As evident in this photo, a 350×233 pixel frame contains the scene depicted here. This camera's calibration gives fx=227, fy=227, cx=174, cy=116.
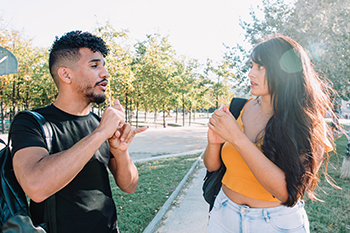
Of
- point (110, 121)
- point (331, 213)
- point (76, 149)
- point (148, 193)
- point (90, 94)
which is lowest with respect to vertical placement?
point (148, 193)

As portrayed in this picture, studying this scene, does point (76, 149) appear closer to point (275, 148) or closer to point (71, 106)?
point (71, 106)

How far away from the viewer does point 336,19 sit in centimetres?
790

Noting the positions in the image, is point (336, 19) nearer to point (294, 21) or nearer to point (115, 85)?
point (294, 21)

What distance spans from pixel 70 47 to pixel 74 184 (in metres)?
1.07

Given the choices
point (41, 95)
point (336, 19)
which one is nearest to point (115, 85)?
point (41, 95)

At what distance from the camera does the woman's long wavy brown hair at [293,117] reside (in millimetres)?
1623

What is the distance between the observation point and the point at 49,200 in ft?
4.74

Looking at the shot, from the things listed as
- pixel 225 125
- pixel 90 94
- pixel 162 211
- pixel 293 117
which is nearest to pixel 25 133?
pixel 90 94

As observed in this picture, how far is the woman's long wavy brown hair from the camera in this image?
5.32 feet

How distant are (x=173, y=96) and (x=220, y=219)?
1865 centimetres

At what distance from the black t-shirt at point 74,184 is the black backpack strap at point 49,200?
0.03 meters

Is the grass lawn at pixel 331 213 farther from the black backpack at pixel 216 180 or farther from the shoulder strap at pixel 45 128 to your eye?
the shoulder strap at pixel 45 128

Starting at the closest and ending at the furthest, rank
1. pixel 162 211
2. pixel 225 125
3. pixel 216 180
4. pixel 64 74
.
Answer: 1. pixel 225 125
2. pixel 64 74
3. pixel 216 180
4. pixel 162 211

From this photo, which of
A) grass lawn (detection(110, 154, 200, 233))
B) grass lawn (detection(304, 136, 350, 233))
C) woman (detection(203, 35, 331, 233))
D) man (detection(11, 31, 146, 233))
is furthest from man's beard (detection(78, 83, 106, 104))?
grass lawn (detection(304, 136, 350, 233))
